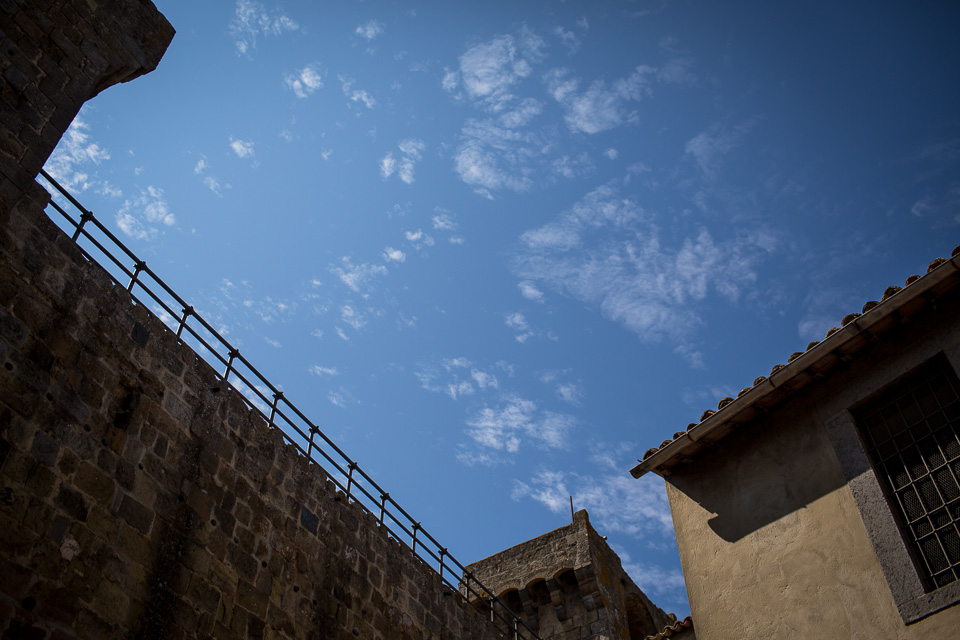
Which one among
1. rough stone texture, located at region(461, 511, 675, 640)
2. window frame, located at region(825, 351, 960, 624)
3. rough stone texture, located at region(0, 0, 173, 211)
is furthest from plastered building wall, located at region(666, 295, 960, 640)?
rough stone texture, located at region(0, 0, 173, 211)

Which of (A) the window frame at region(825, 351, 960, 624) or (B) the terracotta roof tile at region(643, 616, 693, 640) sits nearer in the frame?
(A) the window frame at region(825, 351, 960, 624)

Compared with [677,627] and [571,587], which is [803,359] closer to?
[677,627]

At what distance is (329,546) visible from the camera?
973 cm

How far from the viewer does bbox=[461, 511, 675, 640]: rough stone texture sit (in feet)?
57.3

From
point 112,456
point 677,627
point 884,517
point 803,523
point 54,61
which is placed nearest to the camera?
point 112,456

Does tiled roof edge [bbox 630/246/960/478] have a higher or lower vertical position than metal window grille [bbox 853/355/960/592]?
higher

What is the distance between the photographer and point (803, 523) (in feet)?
29.8

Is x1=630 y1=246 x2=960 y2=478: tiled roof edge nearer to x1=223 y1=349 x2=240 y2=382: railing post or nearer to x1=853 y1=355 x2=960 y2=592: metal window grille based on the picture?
x1=853 y1=355 x2=960 y2=592: metal window grille

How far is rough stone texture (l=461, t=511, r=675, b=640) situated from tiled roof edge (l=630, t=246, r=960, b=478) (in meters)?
7.62

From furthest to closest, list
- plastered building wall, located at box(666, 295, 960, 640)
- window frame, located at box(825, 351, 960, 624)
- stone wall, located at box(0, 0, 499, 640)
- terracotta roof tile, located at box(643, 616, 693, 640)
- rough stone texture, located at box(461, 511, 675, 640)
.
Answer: rough stone texture, located at box(461, 511, 675, 640)
terracotta roof tile, located at box(643, 616, 693, 640)
plastered building wall, located at box(666, 295, 960, 640)
window frame, located at box(825, 351, 960, 624)
stone wall, located at box(0, 0, 499, 640)

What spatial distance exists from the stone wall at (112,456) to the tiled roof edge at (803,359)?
14.6 ft

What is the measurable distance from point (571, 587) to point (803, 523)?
990 cm

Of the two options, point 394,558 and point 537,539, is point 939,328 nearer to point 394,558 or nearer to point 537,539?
point 394,558

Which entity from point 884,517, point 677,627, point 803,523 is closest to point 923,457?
Answer: point 884,517
